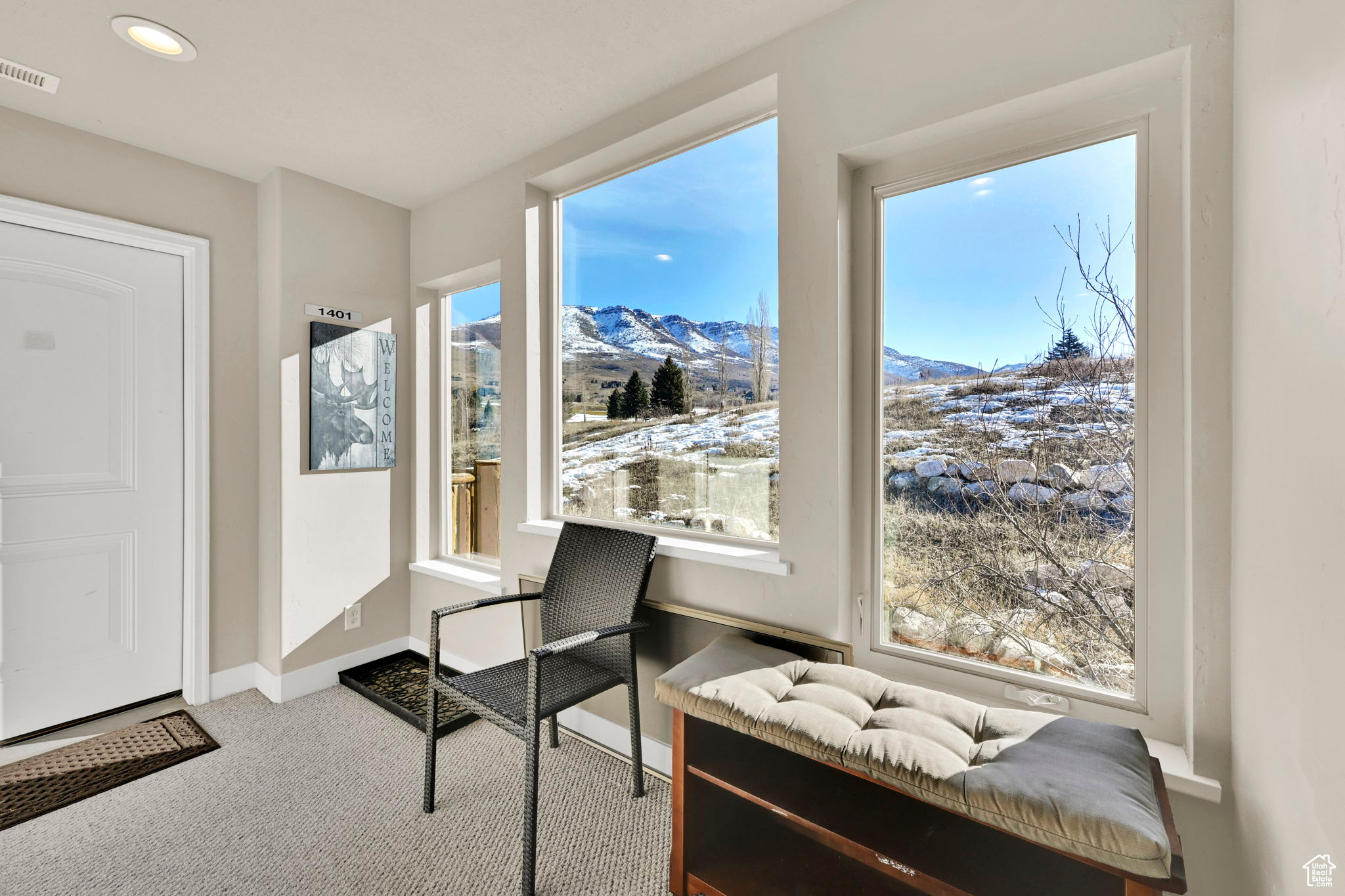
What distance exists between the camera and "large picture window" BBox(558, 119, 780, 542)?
81.8 inches

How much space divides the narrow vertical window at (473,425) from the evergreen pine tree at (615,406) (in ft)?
2.66

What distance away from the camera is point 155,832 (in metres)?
1.84

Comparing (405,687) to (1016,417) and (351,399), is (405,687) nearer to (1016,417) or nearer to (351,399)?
(351,399)

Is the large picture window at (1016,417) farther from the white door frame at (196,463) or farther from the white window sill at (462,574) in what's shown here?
the white door frame at (196,463)

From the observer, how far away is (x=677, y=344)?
2338mm

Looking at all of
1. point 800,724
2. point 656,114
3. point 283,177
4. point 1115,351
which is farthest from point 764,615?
point 283,177

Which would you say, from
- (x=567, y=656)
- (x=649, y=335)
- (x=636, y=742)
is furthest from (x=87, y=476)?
(x=636, y=742)

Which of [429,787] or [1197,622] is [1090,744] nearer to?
[1197,622]

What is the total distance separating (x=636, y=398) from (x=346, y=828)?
184cm

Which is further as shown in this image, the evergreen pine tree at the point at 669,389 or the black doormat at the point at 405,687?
the black doormat at the point at 405,687

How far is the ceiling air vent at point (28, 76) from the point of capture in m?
1.93

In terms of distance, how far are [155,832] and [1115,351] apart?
10.6ft

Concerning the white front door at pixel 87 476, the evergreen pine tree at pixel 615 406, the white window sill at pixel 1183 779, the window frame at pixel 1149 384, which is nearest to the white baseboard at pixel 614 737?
the window frame at pixel 1149 384

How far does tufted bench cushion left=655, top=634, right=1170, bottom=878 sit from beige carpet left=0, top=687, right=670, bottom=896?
27.2 inches
